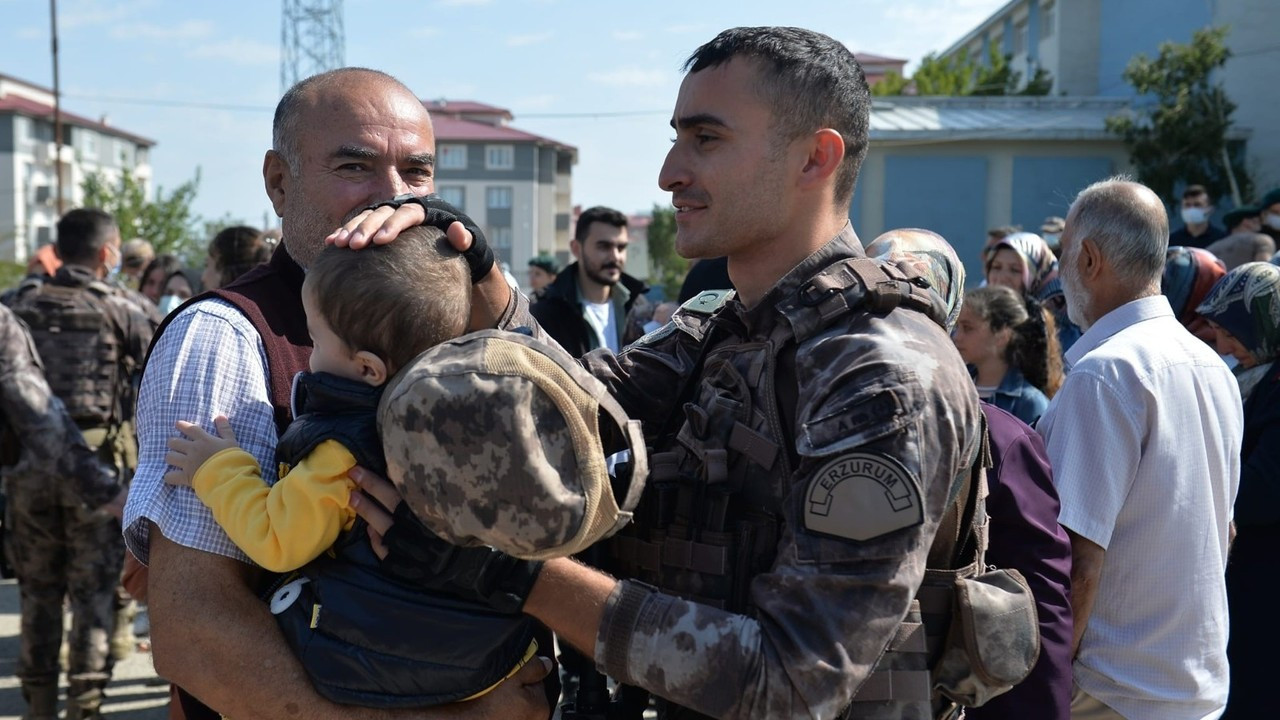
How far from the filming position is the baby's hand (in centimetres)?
181

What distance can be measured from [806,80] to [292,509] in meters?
1.18

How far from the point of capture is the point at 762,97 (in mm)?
2008

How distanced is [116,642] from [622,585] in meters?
5.61

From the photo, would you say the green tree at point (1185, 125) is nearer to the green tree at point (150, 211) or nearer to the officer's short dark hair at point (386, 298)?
the officer's short dark hair at point (386, 298)

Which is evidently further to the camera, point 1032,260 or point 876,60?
point 876,60

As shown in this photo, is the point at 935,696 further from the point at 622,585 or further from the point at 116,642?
the point at 116,642

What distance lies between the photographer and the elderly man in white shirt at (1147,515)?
112 inches

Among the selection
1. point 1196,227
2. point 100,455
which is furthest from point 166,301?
point 1196,227

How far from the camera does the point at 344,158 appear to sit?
235cm

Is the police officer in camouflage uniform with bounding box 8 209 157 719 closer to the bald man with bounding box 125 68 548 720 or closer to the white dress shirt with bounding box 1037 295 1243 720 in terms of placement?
the bald man with bounding box 125 68 548 720

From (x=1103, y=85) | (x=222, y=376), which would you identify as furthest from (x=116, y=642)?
(x=1103, y=85)

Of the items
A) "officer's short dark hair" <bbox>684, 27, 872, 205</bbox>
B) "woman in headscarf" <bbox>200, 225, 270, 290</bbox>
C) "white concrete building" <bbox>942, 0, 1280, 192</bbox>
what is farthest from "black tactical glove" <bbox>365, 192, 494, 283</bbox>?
"white concrete building" <bbox>942, 0, 1280, 192</bbox>

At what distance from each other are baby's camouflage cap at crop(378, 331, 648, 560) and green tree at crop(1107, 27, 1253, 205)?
23.4 meters

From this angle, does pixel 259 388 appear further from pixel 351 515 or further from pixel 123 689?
pixel 123 689
